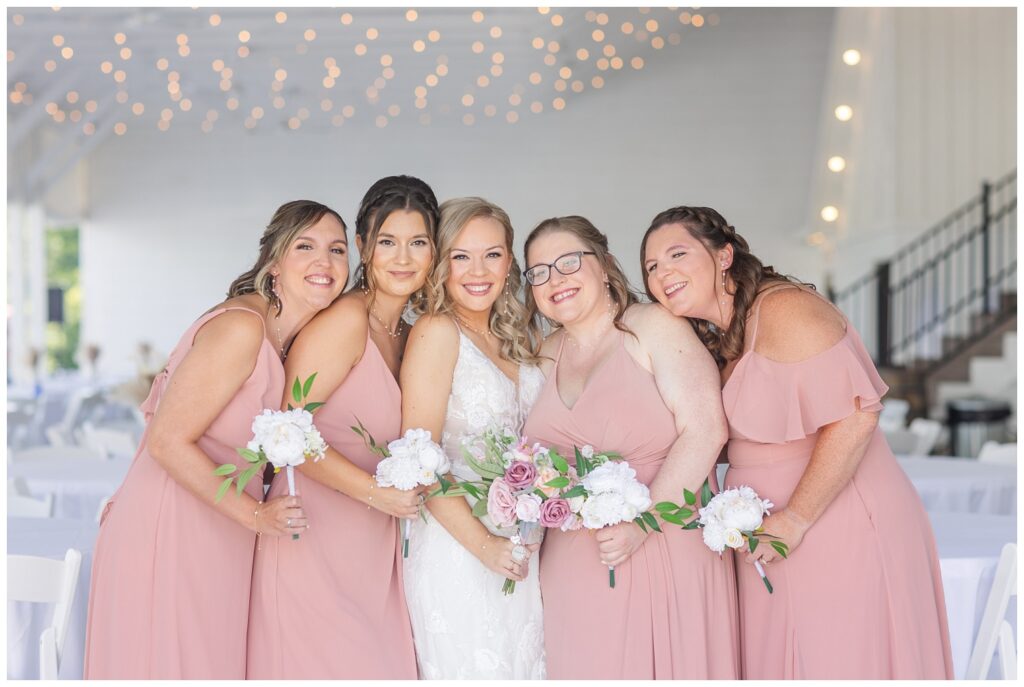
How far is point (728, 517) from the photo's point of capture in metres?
2.52

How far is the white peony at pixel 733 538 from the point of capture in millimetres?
2517

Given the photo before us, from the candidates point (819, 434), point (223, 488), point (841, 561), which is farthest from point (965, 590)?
point (223, 488)

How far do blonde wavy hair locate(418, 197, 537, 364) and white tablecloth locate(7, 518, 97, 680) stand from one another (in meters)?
1.42

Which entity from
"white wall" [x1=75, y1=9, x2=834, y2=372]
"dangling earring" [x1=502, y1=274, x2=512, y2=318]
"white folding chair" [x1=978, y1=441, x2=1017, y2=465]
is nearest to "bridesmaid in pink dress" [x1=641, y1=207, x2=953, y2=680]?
"dangling earring" [x1=502, y1=274, x2=512, y2=318]

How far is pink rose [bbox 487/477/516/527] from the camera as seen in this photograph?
2551 mm

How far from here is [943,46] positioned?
1052cm

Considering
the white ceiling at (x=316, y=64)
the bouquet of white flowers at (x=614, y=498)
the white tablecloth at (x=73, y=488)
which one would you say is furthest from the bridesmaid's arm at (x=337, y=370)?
the white ceiling at (x=316, y=64)

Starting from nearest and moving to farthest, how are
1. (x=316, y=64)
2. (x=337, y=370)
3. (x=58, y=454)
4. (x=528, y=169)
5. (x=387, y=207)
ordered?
(x=337, y=370) → (x=387, y=207) → (x=58, y=454) → (x=316, y=64) → (x=528, y=169)

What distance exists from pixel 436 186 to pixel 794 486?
44.4 ft

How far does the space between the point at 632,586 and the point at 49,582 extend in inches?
65.9

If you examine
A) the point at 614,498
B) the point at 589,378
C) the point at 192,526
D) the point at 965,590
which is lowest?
the point at 965,590

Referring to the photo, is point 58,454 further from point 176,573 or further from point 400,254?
point 400,254

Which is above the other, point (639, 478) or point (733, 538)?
point (639, 478)

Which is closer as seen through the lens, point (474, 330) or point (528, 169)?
point (474, 330)
